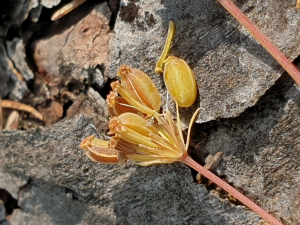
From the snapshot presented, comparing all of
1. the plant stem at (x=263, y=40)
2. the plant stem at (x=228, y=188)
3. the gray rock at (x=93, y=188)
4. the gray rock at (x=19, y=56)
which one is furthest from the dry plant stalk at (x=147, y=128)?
the gray rock at (x=19, y=56)

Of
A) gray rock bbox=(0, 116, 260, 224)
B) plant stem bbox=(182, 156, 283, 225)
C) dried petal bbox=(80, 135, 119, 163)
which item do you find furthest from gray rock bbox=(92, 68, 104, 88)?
plant stem bbox=(182, 156, 283, 225)

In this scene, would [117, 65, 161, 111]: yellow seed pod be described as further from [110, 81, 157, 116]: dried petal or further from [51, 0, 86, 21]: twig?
[51, 0, 86, 21]: twig

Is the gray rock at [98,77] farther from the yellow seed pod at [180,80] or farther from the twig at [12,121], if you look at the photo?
the twig at [12,121]

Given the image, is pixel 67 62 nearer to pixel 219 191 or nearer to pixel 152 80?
pixel 152 80

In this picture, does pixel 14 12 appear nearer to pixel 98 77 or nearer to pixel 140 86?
pixel 98 77

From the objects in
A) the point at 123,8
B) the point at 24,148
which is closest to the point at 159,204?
the point at 24,148

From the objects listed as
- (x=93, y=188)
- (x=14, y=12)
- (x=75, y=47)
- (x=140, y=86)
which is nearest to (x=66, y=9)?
(x=75, y=47)
